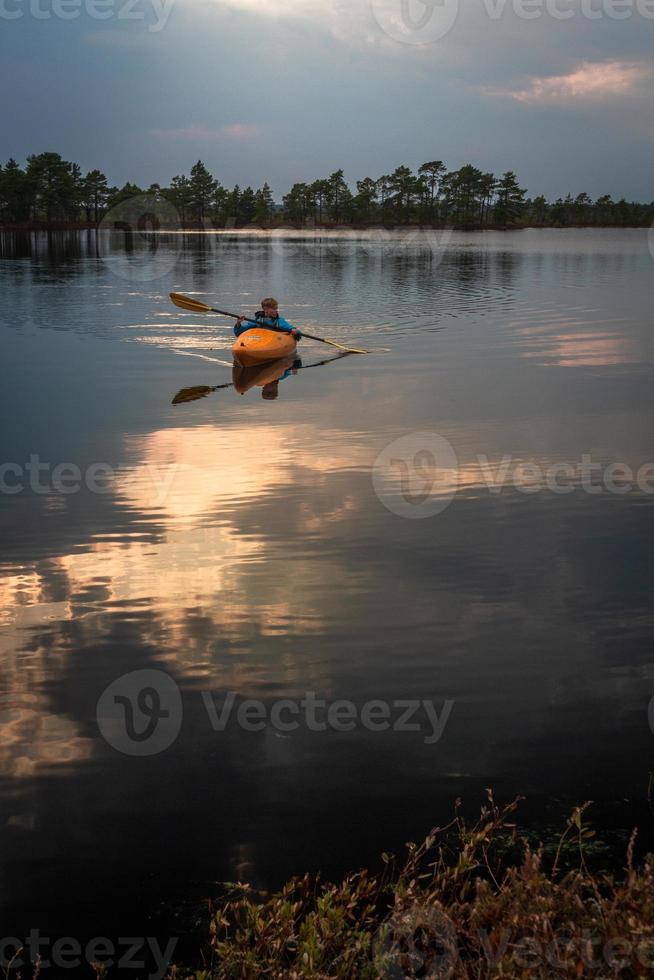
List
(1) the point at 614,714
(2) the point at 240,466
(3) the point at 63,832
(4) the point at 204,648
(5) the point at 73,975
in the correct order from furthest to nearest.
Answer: (2) the point at 240,466, (4) the point at 204,648, (1) the point at 614,714, (3) the point at 63,832, (5) the point at 73,975

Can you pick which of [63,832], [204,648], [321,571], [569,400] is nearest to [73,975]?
[63,832]

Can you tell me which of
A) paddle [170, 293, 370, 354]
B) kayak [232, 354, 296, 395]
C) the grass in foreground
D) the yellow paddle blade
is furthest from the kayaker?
the grass in foreground

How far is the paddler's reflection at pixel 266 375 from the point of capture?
86.4 feet

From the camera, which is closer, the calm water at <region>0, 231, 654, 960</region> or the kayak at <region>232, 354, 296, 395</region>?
the calm water at <region>0, 231, 654, 960</region>

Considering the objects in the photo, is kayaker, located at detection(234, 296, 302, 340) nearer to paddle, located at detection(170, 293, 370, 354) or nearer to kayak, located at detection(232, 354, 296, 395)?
paddle, located at detection(170, 293, 370, 354)

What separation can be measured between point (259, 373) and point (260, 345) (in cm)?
133

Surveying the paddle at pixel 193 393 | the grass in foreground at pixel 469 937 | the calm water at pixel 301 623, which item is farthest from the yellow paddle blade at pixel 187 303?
the grass in foreground at pixel 469 937

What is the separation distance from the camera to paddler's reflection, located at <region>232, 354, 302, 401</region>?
2635cm

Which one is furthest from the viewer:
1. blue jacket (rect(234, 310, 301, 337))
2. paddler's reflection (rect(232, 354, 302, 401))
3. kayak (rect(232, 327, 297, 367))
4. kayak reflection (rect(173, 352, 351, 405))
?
blue jacket (rect(234, 310, 301, 337))

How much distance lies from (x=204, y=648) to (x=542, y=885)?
5198 mm

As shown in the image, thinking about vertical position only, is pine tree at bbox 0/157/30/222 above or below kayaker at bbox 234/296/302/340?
above

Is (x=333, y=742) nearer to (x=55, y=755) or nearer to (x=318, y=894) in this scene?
(x=318, y=894)

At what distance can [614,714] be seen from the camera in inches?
331

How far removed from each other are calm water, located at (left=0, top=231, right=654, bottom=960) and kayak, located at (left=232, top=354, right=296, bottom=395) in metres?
1.44
